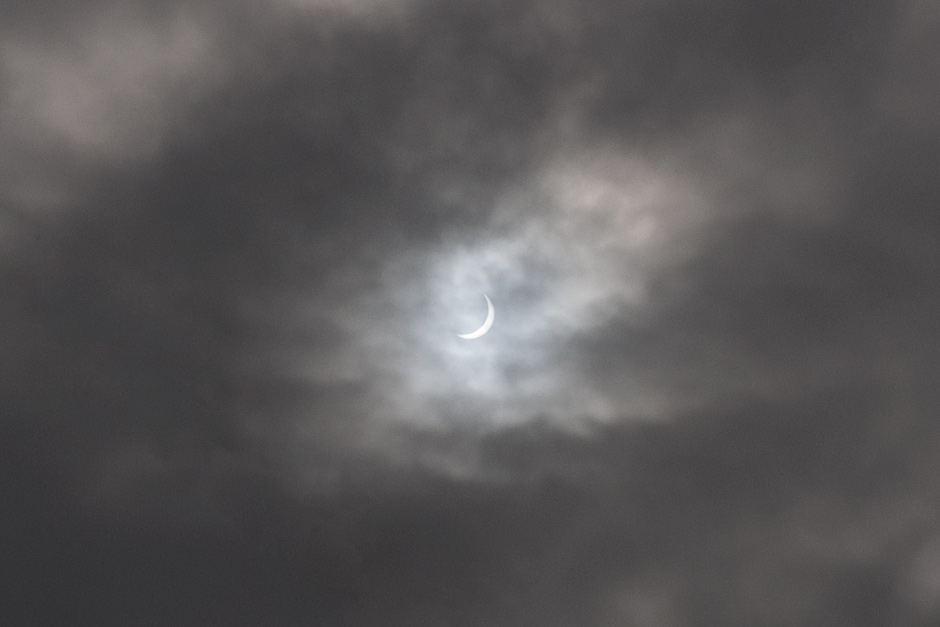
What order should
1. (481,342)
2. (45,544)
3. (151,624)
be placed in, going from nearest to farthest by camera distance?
1. (481,342)
2. (45,544)
3. (151,624)

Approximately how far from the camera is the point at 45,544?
77.1 m

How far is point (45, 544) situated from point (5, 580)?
9.08 meters

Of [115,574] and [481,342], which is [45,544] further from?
[481,342]

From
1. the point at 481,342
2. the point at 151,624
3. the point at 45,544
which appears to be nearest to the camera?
the point at 481,342

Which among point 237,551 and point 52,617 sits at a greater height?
point 237,551

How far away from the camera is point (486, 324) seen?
180ft

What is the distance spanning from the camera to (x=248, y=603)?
281 feet

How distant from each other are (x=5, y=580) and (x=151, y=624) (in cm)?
1522

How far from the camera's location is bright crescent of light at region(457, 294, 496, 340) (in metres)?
53.8

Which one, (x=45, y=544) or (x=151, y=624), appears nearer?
(x=45, y=544)

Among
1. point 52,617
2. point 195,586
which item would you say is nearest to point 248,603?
point 195,586

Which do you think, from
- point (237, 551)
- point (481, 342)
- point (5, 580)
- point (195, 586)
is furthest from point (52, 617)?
point (481, 342)

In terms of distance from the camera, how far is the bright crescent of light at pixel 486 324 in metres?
53.8

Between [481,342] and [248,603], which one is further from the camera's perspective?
[248,603]
